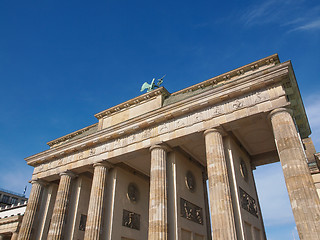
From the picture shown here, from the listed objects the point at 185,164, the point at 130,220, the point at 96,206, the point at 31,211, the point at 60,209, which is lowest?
the point at 130,220

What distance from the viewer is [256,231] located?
53.5 ft

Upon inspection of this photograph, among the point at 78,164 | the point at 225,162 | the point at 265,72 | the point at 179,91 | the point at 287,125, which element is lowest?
the point at 225,162

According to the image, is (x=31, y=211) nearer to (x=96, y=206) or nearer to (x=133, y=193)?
(x=96, y=206)

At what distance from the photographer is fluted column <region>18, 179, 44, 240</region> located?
829 inches

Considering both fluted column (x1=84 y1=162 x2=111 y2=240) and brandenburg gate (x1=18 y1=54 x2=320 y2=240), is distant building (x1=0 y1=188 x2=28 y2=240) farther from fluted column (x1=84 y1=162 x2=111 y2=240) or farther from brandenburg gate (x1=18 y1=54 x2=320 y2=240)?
fluted column (x1=84 y1=162 x2=111 y2=240)

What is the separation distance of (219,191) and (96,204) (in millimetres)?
9020

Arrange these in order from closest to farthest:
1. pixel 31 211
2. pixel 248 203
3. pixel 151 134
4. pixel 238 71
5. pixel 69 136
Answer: pixel 248 203
pixel 238 71
pixel 151 134
pixel 31 211
pixel 69 136

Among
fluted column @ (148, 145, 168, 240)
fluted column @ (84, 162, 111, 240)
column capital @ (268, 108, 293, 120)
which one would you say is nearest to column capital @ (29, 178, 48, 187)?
fluted column @ (84, 162, 111, 240)

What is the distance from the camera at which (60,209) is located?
2033 cm

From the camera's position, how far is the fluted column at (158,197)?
14594 millimetres

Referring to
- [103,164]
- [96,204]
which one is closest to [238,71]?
[103,164]

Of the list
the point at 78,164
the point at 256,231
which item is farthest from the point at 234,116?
the point at 78,164

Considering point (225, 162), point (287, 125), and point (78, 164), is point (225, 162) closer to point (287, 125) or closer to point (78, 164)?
point (287, 125)

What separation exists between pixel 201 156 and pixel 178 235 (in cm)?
667
